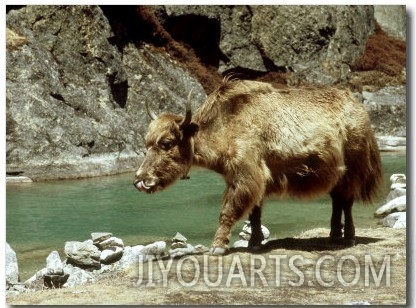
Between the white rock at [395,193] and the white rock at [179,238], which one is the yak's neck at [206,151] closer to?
the white rock at [179,238]

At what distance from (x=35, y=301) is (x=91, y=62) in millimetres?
6773

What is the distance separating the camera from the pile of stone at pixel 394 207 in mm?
6066

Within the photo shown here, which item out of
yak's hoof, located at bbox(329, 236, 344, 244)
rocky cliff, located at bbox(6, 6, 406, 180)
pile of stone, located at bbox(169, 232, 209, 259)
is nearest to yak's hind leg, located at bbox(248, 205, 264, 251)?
yak's hoof, located at bbox(329, 236, 344, 244)

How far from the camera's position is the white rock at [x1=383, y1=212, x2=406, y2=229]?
5965mm

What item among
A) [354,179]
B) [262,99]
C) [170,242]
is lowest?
[170,242]

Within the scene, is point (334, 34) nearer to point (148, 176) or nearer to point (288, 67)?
point (288, 67)

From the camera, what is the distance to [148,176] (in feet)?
14.1

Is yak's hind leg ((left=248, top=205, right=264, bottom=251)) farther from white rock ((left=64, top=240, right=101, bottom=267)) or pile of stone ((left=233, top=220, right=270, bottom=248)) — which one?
white rock ((left=64, top=240, right=101, bottom=267))

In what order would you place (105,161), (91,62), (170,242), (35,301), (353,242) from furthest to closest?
1. (91,62)
2. (105,161)
3. (170,242)
4. (353,242)
5. (35,301)

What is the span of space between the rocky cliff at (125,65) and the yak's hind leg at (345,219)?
10.4 feet

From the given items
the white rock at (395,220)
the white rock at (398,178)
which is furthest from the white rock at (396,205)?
the white rock at (398,178)

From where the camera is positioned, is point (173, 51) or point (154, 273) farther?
point (173, 51)


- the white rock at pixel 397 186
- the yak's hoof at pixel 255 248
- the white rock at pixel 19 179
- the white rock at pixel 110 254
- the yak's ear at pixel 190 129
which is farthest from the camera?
the white rock at pixel 19 179

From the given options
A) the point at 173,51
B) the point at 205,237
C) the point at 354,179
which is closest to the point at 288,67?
the point at 173,51
